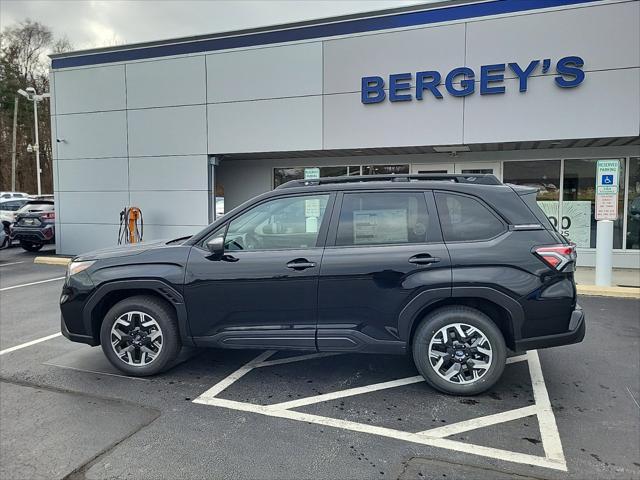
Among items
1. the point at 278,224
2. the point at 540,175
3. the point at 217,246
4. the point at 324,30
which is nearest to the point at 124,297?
the point at 217,246

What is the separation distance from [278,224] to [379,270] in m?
0.99

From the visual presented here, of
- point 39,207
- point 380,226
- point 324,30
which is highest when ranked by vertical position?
point 324,30

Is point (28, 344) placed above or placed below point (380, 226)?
below

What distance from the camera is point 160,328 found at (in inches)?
166

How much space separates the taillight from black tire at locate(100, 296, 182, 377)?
3161 millimetres

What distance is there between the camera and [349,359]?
4.78 meters

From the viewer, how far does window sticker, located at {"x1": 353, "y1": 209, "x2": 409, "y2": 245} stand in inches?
156

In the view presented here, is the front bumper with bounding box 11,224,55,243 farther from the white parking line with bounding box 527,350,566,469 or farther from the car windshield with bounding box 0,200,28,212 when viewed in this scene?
the white parking line with bounding box 527,350,566,469

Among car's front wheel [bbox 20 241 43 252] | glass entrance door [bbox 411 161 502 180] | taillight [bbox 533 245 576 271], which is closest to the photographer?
taillight [bbox 533 245 576 271]

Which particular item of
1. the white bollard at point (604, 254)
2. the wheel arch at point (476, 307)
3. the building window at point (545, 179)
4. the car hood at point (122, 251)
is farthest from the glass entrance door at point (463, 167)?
the car hood at point (122, 251)

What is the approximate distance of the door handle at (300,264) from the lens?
3.93m

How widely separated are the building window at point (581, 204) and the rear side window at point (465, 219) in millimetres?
8391

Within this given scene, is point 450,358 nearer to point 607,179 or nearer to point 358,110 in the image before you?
point 607,179

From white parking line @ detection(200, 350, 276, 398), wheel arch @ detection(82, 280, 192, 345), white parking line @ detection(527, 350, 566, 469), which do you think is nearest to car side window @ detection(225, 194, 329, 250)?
wheel arch @ detection(82, 280, 192, 345)
